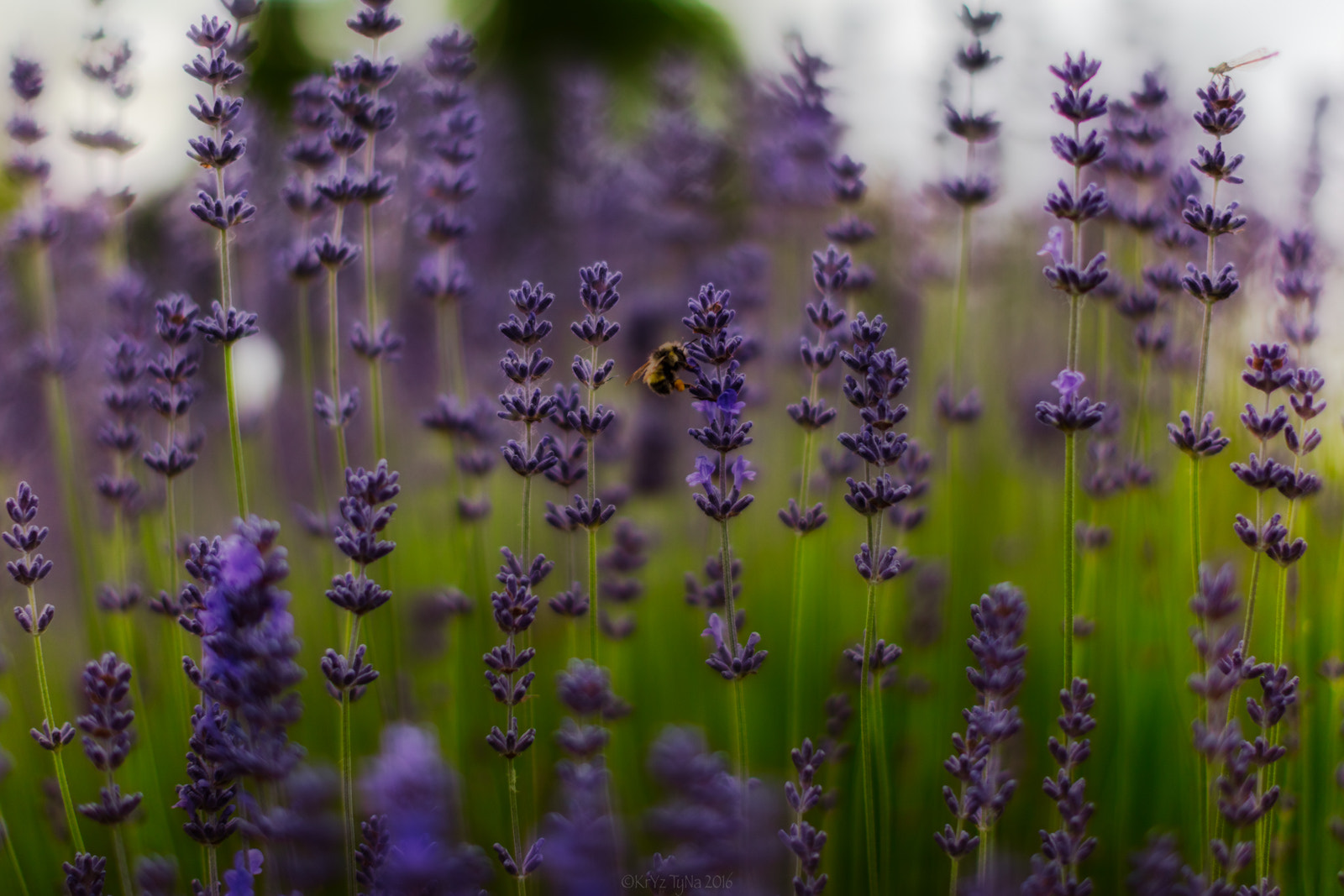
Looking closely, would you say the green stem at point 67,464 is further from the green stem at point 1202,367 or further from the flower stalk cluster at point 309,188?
the green stem at point 1202,367

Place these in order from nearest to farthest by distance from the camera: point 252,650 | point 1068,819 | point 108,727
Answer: point 252,650 < point 1068,819 < point 108,727

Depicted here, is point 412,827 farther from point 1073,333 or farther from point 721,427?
point 1073,333

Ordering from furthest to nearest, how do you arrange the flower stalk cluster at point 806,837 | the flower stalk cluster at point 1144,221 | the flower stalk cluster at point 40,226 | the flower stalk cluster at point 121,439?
the flower stalk cluster at point 40,226
the flower stalk cluster at point 1144,221
the flower stalk cluster at point 121,439
the flower stalk cluster at point 806,837

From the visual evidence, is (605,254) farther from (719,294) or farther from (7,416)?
(719,294)

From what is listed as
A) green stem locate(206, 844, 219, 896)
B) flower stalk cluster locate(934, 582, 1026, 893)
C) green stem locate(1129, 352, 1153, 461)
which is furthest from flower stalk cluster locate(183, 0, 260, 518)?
green stem locate(1129, 352, 1153, 461)

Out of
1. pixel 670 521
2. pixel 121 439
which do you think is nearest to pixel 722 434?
pixel 121 439

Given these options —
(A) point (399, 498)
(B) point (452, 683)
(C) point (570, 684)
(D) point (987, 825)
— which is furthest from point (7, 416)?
(D) point (987, 825)

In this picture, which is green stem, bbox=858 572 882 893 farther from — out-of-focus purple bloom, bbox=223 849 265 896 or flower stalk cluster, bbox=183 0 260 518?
flower stalk cluster, bbox=183 0 260 518

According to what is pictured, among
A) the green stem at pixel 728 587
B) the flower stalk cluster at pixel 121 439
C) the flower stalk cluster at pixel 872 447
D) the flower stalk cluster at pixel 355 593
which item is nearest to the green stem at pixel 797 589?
the flower stalk cluster at pixel 872 447

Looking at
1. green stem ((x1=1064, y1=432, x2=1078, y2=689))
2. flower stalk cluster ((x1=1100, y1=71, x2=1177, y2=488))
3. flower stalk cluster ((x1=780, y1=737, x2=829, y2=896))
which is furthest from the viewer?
flower stalk cluster ((x1=1100, y1=71, x2=1177, y2=488))
